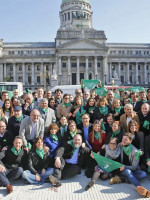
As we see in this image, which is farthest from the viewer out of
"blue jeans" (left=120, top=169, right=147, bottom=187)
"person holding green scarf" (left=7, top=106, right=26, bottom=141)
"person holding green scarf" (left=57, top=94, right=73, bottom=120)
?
"person holding green scarf" (left=57, top=94, right=73, bottom=120)

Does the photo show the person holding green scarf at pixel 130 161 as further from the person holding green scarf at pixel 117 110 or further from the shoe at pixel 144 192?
the person holding green scarf at pixel 117 110

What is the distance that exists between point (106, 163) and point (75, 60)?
193ft

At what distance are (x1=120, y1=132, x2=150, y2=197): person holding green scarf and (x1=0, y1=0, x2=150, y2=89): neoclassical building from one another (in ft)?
175

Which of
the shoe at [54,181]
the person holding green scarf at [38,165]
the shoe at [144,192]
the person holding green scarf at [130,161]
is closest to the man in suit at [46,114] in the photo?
the person holding green scarf at [38,165]

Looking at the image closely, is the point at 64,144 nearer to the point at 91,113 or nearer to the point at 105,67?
the point at 91,113


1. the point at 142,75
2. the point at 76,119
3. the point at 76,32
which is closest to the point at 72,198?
the point at 76,119

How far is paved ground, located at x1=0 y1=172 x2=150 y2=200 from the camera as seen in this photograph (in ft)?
20.9

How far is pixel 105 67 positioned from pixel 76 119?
5496 cm

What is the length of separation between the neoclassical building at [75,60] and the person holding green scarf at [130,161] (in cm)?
5348

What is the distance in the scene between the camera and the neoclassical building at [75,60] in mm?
61906

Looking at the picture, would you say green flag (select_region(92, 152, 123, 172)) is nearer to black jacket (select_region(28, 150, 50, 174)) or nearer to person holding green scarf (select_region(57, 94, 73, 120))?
black jacket (select_region(28, 150, 50, 174))

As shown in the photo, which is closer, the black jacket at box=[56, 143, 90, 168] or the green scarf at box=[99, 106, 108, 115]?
the black jacket at box=[56, 143, 90, 168]

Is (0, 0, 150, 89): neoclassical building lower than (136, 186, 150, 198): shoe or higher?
higher

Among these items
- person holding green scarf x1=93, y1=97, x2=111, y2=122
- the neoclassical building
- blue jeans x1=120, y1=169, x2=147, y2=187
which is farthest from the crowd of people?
the neoclassical building
